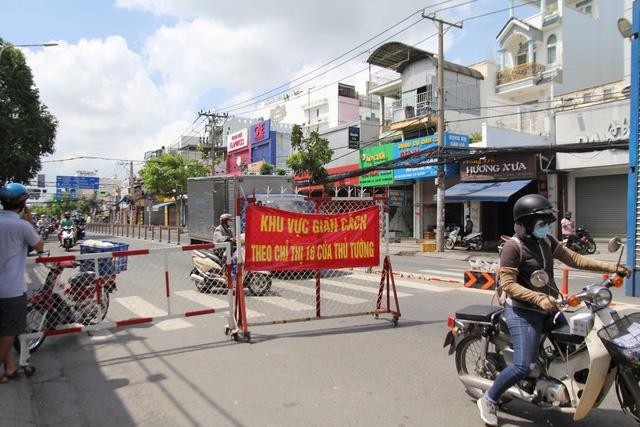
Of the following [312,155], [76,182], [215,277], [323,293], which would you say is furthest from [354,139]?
[76,182]

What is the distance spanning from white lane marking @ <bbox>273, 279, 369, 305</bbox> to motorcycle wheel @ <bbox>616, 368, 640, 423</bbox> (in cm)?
552

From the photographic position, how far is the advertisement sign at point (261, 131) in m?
40.0

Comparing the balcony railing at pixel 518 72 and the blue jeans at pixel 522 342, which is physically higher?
the balcony railing at pixel 518 72

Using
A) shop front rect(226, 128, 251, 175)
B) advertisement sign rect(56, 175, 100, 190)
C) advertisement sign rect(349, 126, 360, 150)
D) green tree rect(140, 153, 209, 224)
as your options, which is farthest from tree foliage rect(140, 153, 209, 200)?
advertisement sign rect(349, 126, 360, 150)

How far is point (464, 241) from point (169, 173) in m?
30.8

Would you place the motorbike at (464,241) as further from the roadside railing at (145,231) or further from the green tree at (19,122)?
the green tree at (19,122)

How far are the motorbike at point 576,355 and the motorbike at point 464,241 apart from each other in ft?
58.6

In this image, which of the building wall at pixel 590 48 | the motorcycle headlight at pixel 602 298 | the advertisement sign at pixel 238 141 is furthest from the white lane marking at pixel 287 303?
the advertisement sign at pixel 238 141

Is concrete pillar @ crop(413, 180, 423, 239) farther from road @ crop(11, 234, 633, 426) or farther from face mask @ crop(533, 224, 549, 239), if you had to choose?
face mask @ crop(533, 224, 549, 239)

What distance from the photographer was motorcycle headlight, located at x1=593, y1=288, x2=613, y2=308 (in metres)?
3.07

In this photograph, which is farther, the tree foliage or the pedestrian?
the tree foliage

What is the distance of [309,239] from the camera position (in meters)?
6.53

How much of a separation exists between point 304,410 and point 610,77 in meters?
36.3

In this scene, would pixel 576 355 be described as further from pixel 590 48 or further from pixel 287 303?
pixel 590 48
